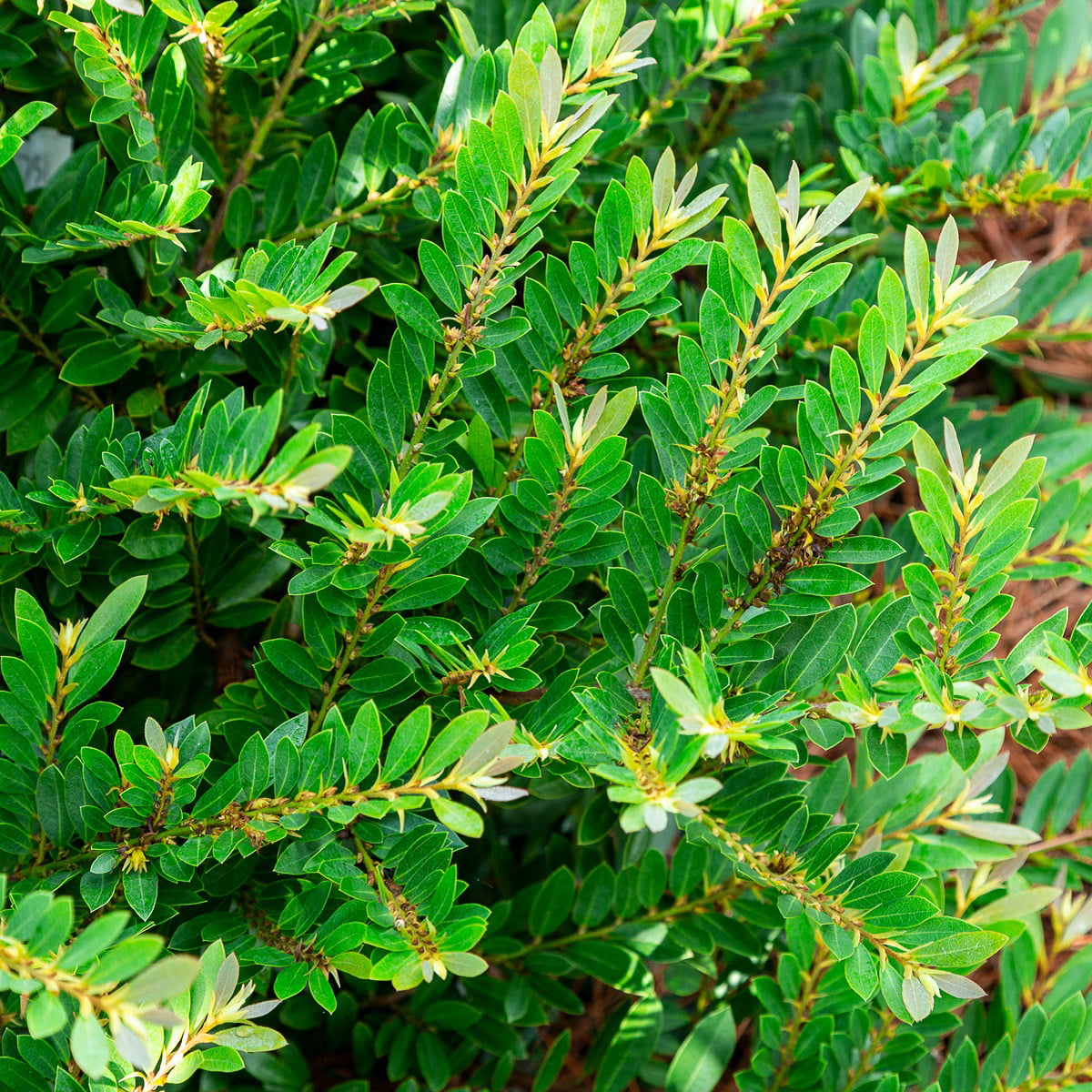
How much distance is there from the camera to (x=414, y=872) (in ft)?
1.90

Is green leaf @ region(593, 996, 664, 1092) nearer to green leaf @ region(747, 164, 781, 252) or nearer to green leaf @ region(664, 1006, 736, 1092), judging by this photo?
green leaf @ region(664, 1006, 736, 1092)

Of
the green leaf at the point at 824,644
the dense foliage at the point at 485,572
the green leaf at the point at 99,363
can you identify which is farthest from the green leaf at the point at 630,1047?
the green leaf at the point at 99,363

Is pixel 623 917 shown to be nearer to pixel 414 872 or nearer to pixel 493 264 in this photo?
pixel 414 872

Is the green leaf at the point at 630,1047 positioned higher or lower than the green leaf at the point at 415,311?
lower

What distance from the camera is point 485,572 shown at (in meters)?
0.68

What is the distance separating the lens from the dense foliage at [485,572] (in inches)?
21.3

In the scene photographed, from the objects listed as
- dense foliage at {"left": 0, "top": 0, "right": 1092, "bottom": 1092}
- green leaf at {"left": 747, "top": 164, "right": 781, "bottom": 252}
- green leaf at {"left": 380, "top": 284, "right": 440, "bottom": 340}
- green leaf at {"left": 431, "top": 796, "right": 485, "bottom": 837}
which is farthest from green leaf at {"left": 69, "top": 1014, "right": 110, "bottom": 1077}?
green leaf at {"left": 747, "top": 164, "right": 781, "bottom": 252}

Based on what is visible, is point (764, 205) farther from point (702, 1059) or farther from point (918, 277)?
point (702, 1059)

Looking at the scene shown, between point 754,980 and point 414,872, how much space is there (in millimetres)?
413

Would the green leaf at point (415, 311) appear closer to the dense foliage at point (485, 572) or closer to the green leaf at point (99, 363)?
the dense foliage at point (485, 572)

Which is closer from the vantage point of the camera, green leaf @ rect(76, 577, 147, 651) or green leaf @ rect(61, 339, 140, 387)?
green leaf @ rect(76, 577, 147, 651)

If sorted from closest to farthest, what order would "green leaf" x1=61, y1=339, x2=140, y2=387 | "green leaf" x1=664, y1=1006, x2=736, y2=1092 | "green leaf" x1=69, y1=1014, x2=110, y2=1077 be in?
1. "green leaf" x1=69, y1=1014, x2=110, y2=1077
2. "green leaf" x1=61, y1=339, x2=140, y2=387
3. "green leaf" x1=664, y1=1006, x2=736, y2=1092

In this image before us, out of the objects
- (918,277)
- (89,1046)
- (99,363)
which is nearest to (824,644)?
(918,277)

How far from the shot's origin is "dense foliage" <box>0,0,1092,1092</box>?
542mm
